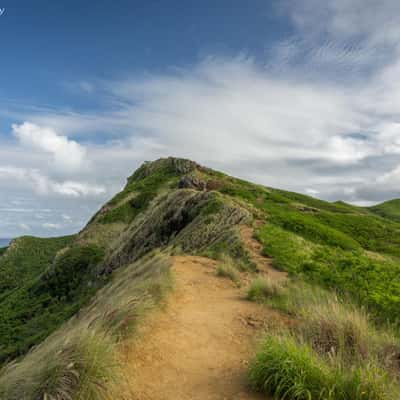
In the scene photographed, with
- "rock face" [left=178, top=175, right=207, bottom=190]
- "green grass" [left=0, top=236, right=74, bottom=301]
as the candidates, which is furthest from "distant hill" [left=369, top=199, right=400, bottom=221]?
"green grass" [left=0, top=236, right=74, bottom=301]

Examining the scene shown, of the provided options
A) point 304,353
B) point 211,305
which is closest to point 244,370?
point 304,353

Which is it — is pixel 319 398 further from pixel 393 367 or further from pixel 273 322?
pixel 273 322

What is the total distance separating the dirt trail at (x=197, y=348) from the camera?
4.06 metres

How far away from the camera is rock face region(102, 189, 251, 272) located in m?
18.6

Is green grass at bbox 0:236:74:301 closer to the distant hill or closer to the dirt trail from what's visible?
the dirt trail

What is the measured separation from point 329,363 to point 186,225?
21158 mm

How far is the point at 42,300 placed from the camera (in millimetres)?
40531

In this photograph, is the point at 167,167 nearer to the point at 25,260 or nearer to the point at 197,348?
the point at 25,260

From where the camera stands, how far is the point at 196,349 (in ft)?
17.5

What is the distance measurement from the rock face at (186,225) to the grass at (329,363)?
463 inches

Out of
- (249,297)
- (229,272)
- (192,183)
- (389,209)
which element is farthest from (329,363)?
(389,209)

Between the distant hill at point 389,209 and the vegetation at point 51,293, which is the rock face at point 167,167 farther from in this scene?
the distant hill at point 389,209

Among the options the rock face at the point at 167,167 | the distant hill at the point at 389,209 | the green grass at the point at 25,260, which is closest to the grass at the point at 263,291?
the rock face at the point at 167,167

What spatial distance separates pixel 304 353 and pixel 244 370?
134 cm
